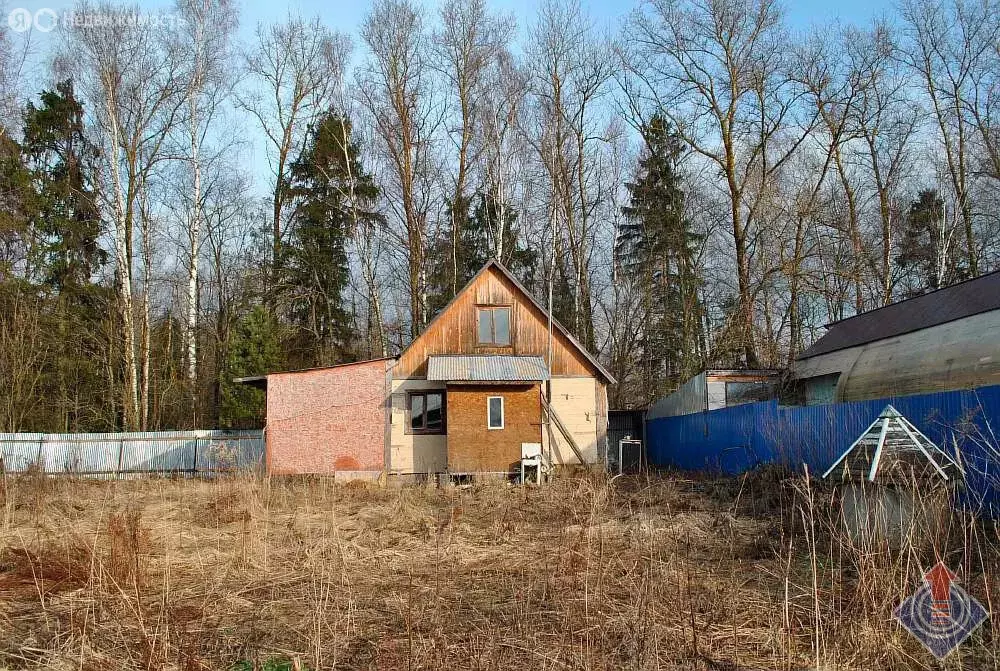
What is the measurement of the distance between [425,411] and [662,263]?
15.1m

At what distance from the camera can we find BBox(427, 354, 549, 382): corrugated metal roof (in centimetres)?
1883

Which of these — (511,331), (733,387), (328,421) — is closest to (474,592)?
(328,421)

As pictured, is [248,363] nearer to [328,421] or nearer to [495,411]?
[328,421]

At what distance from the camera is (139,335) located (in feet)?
90.1

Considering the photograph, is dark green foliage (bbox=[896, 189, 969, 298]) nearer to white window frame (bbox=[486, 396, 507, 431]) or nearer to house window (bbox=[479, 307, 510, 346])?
house window (bbox=[479, 307, 510, 346])

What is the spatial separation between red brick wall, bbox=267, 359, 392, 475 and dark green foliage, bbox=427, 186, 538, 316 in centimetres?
994

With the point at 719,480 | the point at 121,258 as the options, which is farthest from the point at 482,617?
the point at 121,258

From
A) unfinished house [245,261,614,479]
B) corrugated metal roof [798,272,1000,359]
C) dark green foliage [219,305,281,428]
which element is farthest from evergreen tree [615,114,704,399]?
dark green foliage [219,305,281,428]

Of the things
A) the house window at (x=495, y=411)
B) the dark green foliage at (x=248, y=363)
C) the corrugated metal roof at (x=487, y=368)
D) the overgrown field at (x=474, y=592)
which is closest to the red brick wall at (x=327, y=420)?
the corrugated metal roof at (x=487, y=368)

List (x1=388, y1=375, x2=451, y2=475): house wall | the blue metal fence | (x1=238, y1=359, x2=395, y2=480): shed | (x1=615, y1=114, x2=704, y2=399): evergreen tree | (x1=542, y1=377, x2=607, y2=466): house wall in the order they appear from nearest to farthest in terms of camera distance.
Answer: the blue metal fence
(x1=238, y1=359, x2=395, y2=480): shed
(x1=388, y1=375, x2=451, y2=475): house wall
(x1=542, y1=377, x2=607, y2=466): house wall
(x1=615, y1=114, x2=704, y2=399): evergreen tree

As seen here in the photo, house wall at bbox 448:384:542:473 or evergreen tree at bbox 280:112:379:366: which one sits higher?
evergreen tree at bbox 280:112:379:366

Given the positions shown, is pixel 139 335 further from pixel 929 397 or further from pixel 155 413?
pixel 929 397

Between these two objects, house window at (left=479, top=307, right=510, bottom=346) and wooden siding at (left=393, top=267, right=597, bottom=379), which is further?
house window at (left=479, top=307, right=510, bottom=346)

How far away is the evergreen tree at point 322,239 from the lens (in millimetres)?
29609
